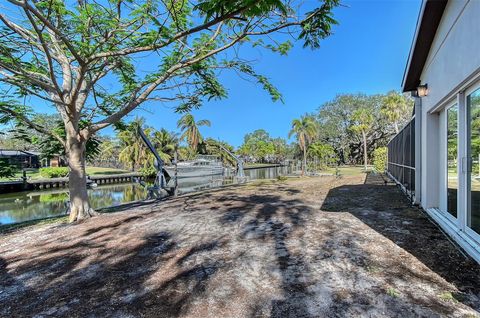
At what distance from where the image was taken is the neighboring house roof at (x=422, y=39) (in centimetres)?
432

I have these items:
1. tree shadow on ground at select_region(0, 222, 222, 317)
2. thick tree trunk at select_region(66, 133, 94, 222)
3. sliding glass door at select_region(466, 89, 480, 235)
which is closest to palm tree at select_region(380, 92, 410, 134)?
sliding glass door at select_region(466, 89, 480, 235)

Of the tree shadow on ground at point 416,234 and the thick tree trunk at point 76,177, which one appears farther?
the thick tree trunk at point 76,177

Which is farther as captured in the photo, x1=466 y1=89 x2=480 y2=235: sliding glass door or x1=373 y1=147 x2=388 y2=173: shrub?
x1=373 y1=147 x2=388 y2=173: shrub

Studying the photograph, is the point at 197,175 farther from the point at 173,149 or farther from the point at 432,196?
the point at 432,196

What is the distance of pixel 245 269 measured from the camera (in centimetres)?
308

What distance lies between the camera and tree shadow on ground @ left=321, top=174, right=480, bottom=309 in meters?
2.74

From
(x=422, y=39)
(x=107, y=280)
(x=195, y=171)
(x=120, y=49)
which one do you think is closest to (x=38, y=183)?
(x=195, y=171)

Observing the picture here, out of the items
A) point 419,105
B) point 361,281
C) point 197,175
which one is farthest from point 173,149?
point 361,281

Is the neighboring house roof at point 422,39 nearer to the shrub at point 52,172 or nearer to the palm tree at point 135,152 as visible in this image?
the shrub at point 52,172

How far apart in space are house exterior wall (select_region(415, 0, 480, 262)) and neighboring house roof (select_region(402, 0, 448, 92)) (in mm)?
118

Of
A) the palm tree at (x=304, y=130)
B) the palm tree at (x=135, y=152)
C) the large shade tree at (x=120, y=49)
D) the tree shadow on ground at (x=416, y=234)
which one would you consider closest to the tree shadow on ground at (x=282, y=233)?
the tree shadow on ground at (x=416, y=234)

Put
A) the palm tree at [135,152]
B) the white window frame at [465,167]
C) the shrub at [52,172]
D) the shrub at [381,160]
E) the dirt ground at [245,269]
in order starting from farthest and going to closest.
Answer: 1. the palm tree at [135,152]
2. the shrub at [52,172]
3. the shrub at [381,160]
4. the white window frame at [465,167]
5. the dirt ground at [245,269]

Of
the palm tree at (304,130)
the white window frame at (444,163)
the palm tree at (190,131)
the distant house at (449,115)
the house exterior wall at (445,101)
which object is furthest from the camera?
the palm tree at (190,131)

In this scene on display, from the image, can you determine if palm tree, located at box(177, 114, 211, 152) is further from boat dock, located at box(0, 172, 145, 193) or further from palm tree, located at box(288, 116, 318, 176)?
palm tree, located at box(288, 116, 318, 176)
